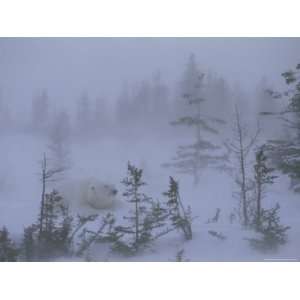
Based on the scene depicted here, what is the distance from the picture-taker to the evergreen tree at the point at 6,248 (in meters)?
3.61

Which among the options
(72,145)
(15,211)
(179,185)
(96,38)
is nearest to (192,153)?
(179,185)

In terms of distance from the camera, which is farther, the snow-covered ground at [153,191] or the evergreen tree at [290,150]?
the evergreen tree at [290,150]

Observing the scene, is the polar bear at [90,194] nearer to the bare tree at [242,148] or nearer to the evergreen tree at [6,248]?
the evergreen tree at [6,248]

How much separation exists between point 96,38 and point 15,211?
1672mm

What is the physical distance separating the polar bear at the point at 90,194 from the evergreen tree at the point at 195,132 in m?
0.56

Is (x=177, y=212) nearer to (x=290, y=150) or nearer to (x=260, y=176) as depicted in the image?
(x=260, y=176)

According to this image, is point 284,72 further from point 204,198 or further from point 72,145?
point 72,145

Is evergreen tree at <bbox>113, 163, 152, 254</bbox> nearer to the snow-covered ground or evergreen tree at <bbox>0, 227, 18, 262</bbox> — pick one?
the snow-covered ground

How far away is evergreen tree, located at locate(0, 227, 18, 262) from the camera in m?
3.61

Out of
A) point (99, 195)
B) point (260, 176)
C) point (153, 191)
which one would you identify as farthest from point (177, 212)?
point (260, 176)

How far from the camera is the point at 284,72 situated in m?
3.79

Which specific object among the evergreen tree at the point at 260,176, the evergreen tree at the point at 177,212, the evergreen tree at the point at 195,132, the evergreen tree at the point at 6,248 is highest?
the evergreen tree at the point at 195,132

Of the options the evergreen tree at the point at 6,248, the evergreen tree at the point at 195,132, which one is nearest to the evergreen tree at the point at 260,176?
the evergreen tree at the point at 195,132

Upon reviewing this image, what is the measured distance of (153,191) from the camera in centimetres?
370
